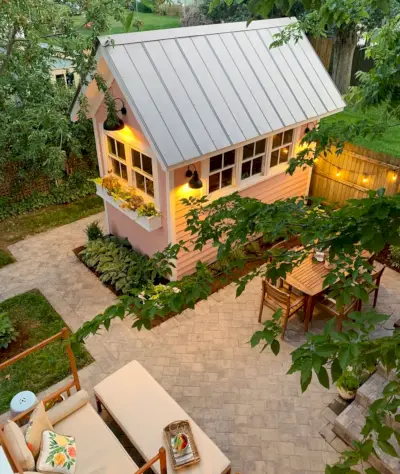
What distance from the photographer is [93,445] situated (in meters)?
5.02

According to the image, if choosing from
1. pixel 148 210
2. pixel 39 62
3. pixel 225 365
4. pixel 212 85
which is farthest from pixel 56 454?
pixel 39 62

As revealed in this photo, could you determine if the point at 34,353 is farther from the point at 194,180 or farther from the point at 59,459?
the point at 194,180

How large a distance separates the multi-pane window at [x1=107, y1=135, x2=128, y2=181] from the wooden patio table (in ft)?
12.6

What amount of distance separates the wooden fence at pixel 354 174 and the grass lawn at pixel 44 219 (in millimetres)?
5717

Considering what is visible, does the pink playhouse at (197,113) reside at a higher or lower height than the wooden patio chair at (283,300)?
higher

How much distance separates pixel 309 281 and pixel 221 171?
264 centimetres

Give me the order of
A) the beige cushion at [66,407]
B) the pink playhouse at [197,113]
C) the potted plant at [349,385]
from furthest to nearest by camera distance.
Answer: the pink playhouse at [197,113], the potted plant at [349,385], the beige cushion at [66,407]

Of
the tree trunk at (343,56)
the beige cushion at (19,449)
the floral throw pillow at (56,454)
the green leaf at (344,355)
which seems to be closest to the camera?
the green leaf at (344,355)

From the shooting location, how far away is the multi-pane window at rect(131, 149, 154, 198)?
24.8ft

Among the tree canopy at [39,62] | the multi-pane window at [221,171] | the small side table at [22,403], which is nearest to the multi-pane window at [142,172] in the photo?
the multi-pane window at [221,171]

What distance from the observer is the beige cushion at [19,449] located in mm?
4281

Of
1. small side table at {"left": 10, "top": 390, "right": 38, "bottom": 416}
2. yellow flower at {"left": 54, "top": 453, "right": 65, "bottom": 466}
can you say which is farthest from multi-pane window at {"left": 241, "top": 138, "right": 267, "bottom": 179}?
yellow flower at {"left": 54, "top": 453, "right": 65, "bottom": 466}

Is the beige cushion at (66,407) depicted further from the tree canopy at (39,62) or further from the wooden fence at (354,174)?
the wooden fence at (354,174)

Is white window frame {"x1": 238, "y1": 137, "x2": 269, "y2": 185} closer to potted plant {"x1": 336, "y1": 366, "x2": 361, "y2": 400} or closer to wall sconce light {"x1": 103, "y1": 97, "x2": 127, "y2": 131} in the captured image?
wall sconce light {"x1": 103, "y1": 97, "x2": 127, "y2": 131}
